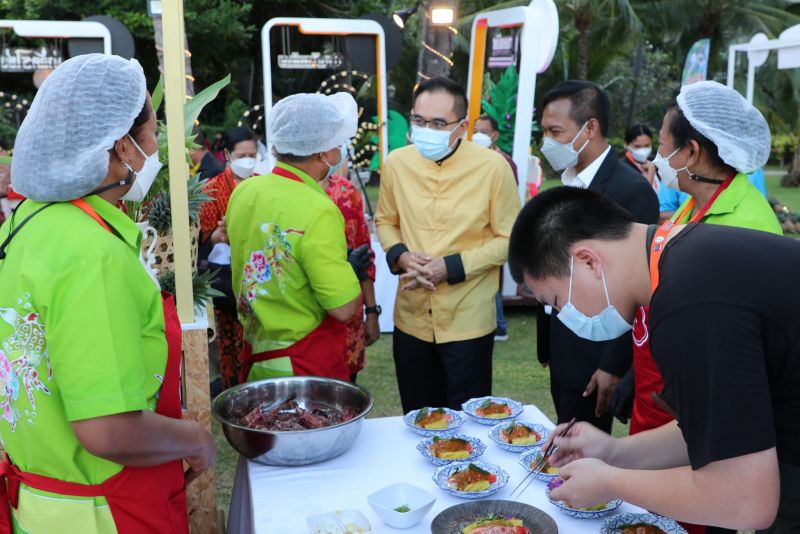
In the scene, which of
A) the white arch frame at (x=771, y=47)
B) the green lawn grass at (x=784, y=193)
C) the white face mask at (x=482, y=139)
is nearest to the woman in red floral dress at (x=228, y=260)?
the white face mask at (x=482, y=139)

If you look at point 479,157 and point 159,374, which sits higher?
point 479,157

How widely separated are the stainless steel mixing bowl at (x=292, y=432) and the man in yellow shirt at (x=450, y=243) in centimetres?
83

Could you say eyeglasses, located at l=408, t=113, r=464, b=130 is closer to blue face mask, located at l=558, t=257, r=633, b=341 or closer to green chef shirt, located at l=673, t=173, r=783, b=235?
green chef shirt, located at l=673, t=173, r=783, b=235

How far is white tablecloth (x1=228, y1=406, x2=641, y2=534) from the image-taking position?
1823 millimetres

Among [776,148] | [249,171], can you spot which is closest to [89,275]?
[249,171]

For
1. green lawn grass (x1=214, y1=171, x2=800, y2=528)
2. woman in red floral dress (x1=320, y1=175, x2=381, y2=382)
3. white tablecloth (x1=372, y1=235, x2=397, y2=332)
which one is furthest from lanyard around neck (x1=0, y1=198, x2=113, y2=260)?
white tablecloth (x1=372, y1=235, x2=397, y2=332)

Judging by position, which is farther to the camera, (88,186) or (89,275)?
(88,186)

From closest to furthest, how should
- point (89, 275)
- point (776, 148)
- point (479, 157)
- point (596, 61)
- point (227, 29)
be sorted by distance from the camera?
point (89, 275) < point (479, 157) < point (227, 29) < point (596, 61) < point (776, 148)

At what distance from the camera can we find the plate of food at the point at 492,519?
5.66ft

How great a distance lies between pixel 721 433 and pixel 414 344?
2113 millimetres

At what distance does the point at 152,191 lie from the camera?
259cm

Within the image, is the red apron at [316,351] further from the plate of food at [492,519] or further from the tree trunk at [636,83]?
the tree trunk at [636,83]

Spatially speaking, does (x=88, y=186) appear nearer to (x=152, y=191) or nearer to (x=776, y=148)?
(x=152, y=191)

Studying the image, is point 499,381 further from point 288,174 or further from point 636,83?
point 636,83
